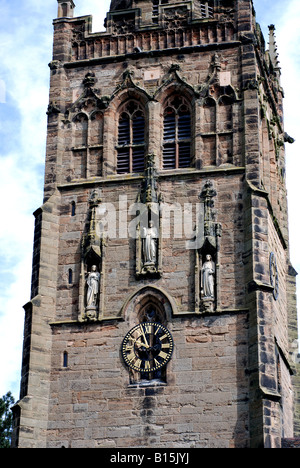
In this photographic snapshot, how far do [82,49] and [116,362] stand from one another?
1064cm

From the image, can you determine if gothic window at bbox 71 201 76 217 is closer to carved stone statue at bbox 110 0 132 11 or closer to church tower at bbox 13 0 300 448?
church tower at bbox 13 0 300 448

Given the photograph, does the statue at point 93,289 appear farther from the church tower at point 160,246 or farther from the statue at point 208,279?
the statue at point 208,279

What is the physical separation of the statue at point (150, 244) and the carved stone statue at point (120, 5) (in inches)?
377

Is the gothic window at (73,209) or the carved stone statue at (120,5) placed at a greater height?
the carved stone statue at (120,5)

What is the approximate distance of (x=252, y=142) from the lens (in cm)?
4319

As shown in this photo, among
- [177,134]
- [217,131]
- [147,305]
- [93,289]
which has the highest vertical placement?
[177,134]

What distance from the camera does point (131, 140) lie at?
1751 inches

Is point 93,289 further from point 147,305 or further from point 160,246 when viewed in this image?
point 160,246

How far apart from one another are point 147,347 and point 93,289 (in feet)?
7.91

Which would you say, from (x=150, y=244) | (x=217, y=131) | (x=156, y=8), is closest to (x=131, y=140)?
(x=217, y=131)

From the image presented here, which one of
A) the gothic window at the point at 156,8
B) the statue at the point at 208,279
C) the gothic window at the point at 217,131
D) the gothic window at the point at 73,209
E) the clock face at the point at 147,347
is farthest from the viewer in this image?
the gothic window at the point at 156,8

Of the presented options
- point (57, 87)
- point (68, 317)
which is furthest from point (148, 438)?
point (57, 87)

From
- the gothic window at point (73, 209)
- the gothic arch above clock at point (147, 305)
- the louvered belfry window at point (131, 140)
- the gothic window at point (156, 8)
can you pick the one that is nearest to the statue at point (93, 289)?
the gothic arch above clock at point (147, 305)

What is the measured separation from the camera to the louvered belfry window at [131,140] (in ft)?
145
